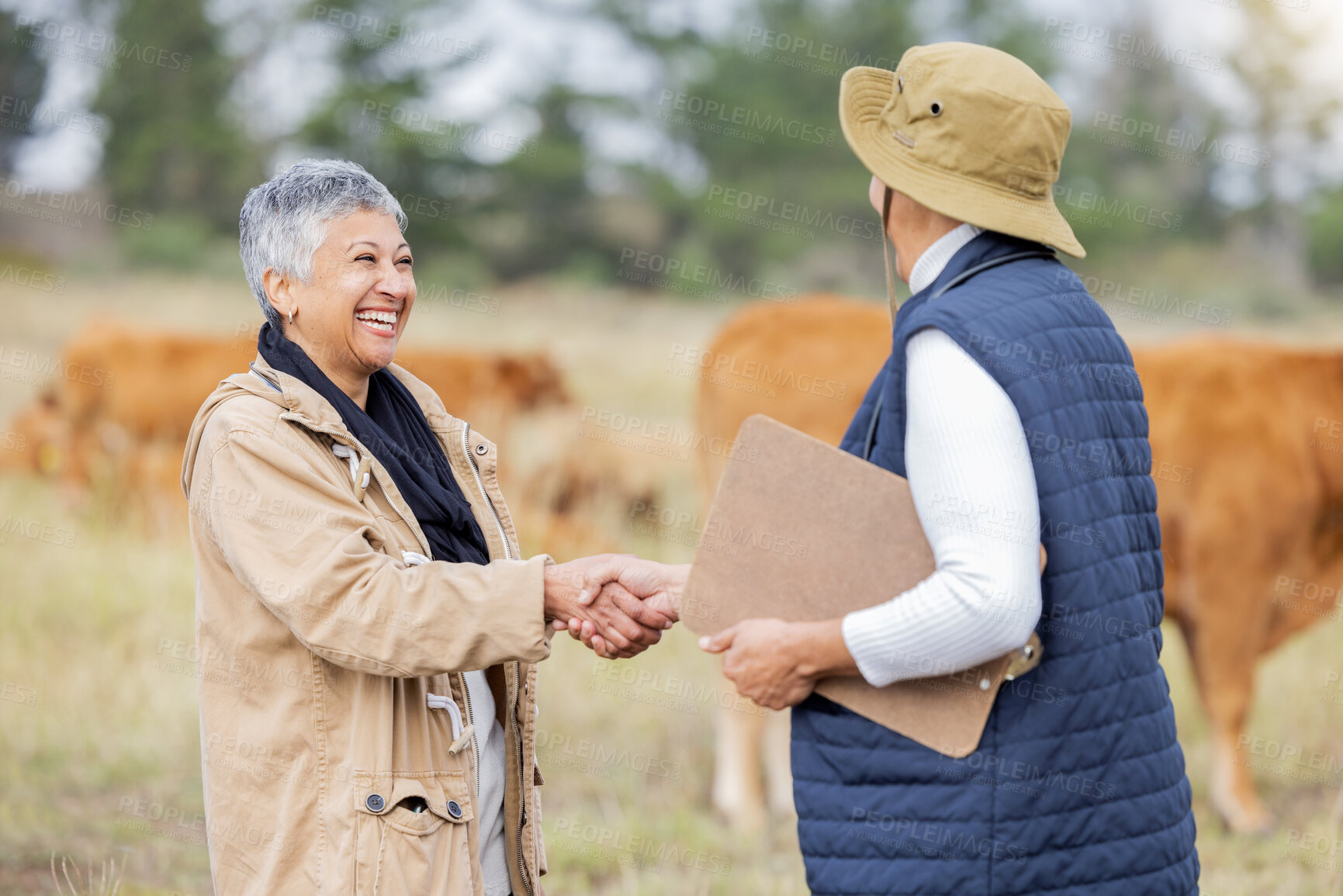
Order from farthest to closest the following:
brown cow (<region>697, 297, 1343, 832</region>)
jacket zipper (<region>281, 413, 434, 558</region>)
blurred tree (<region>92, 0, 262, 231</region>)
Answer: blurred tree (<region>92, 0, 262, 231</region>)
brown cow (<region>697, 297, 1343, 832</region>)
jacket zipper (<region>281, 413, 434, 558</region>)

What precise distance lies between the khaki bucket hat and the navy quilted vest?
0.09m

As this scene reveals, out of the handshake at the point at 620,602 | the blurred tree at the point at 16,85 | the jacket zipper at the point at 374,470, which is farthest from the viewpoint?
the blurred tree at the point at 16,85

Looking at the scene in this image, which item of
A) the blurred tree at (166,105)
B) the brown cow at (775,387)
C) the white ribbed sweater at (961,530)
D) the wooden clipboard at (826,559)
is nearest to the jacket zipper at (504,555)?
the wooden clipboard at (826,559)

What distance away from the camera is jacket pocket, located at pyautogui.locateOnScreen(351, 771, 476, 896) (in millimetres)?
1899

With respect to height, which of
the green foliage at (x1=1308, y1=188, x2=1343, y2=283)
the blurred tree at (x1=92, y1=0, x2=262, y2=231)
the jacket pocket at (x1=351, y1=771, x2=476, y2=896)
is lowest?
the jacket pocket at (x1=351, y1=771, x2=476, y2=896)

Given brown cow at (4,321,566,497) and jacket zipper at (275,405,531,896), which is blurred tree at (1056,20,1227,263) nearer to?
brown cow at (4,321,566,497)

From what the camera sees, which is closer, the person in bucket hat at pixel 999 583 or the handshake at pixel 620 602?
the person in bucket hat at pixel 999 583

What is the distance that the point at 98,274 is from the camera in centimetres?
1734

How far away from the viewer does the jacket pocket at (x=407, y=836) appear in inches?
74.8

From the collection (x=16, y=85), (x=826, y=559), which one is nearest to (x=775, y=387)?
(x=826, y=559)

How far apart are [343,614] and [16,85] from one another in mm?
21217

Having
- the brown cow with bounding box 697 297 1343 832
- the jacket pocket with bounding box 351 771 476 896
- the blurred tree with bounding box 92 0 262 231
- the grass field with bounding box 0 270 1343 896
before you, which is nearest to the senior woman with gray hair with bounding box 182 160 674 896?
the jacket pocket with bounding box 351 771 476 896

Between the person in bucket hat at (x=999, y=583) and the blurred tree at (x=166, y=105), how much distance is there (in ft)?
64.2

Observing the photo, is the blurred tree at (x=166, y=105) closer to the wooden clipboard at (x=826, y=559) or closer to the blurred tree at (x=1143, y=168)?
the blurred tree at (x=1143, y=168)
